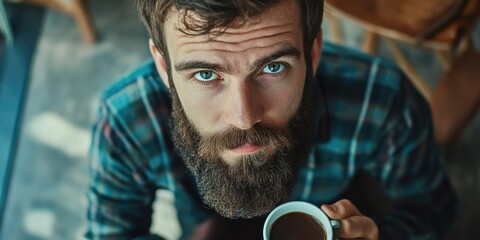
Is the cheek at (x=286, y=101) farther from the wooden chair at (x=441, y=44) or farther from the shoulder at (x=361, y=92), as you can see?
Result: the wooden chair at (x=441, y=44)

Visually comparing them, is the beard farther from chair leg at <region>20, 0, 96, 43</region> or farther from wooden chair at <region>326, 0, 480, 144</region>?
chair leg at <region>20, 0, 96, 43</region>

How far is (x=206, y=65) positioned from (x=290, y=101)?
0.12 meters

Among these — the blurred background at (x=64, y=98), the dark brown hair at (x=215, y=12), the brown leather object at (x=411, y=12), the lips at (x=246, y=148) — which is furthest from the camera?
the blurred background at (x=64, y=98)

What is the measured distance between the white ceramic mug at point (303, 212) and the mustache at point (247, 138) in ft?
0.32

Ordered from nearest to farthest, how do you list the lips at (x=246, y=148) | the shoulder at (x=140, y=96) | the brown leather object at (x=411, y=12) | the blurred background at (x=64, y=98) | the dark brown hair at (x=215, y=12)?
the dark brown hair at (x=215, y=12) < the lips at (x=246, y=148) < the shoulder at (x=140, y=96) < the brown leather object at (x=411, y=12) < the blurred background at (x=64, y=98)

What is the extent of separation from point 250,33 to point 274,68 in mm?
61

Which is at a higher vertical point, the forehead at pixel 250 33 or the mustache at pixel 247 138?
the forehead at pixel 250 33

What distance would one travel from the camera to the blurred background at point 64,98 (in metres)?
1.48

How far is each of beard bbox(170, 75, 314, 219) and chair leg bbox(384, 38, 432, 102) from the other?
0.86m

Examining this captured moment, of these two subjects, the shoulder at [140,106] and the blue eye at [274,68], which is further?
the shoulder at [140,106]

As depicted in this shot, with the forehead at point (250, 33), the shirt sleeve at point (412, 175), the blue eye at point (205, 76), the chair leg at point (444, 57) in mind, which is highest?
the forehead at point (250, 33)

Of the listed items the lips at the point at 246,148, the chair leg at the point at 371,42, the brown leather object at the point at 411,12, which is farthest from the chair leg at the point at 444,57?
the lips at the point at 246,148

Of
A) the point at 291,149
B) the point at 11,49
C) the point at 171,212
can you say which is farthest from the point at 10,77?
the point at 291,149

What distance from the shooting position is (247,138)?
28.0 inches
